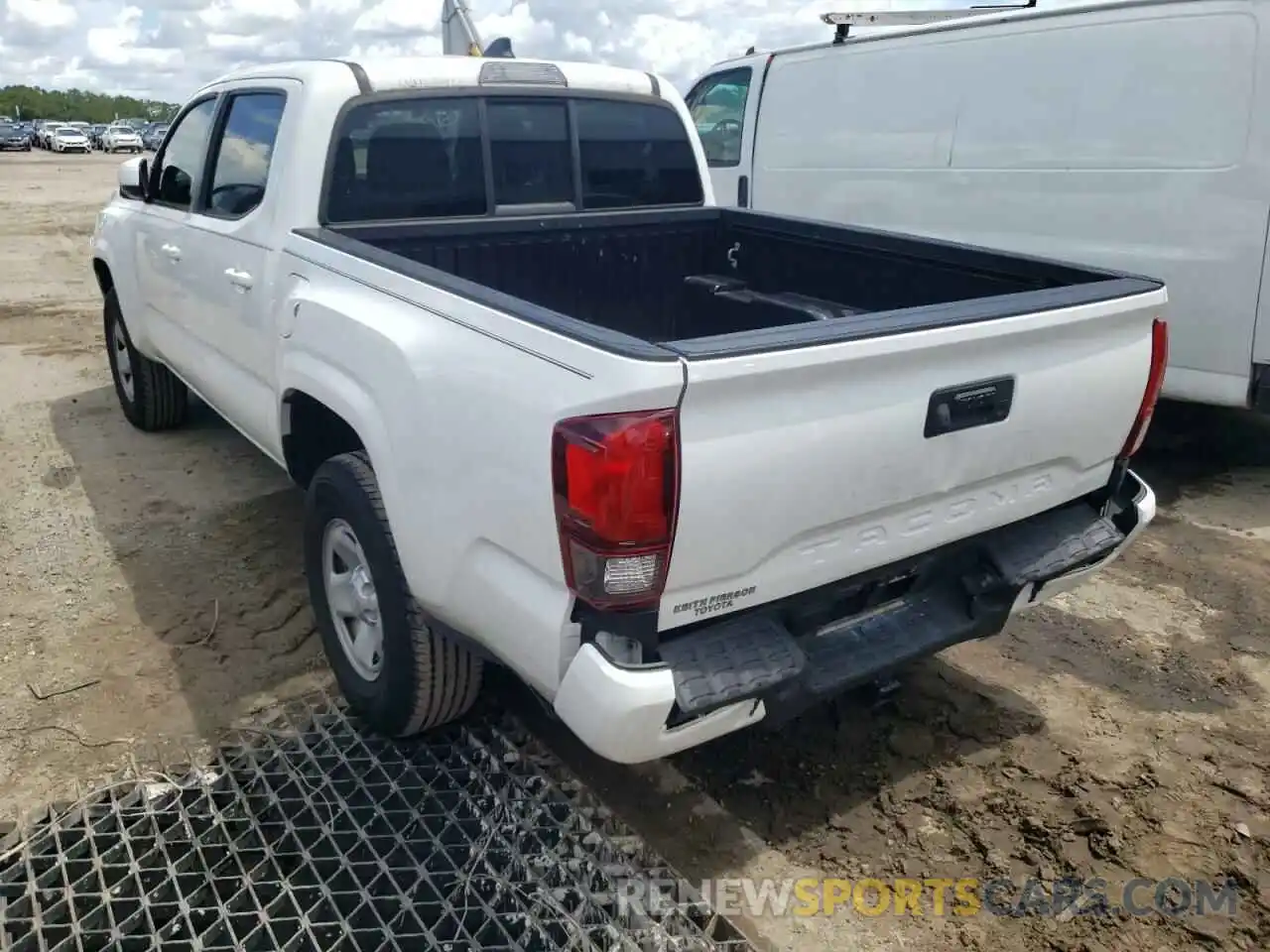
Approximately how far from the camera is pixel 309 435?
3496 mm

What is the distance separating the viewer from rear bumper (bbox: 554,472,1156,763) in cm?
216

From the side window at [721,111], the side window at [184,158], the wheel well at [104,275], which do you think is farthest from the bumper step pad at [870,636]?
the side window at [721,111]

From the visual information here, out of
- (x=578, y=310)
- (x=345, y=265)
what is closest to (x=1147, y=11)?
(x=578, y=310)

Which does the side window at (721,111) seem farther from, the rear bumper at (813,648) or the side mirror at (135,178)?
the rear bumper at (813,648)

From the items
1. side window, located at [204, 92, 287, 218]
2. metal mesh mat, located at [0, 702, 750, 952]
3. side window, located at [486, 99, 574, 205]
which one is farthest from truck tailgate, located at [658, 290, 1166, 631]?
side window, located at [204, 92, 287, 218]

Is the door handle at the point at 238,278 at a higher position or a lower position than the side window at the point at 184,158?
lower

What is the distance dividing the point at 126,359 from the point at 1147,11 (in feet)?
18.7

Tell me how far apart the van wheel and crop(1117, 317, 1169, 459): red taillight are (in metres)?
1.98

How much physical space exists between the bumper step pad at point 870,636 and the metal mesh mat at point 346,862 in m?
0.64

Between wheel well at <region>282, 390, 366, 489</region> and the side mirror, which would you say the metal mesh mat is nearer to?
wheel well at <region>282, 390, 366, 489</region>

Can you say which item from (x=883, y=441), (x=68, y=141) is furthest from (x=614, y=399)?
(x=68, y=141)

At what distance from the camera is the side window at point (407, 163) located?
353 centimetres

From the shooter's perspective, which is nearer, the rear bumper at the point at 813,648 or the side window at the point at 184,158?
the rear bumper at the point at 813,648

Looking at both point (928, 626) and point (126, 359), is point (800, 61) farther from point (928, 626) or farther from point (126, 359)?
point (928, 626)
